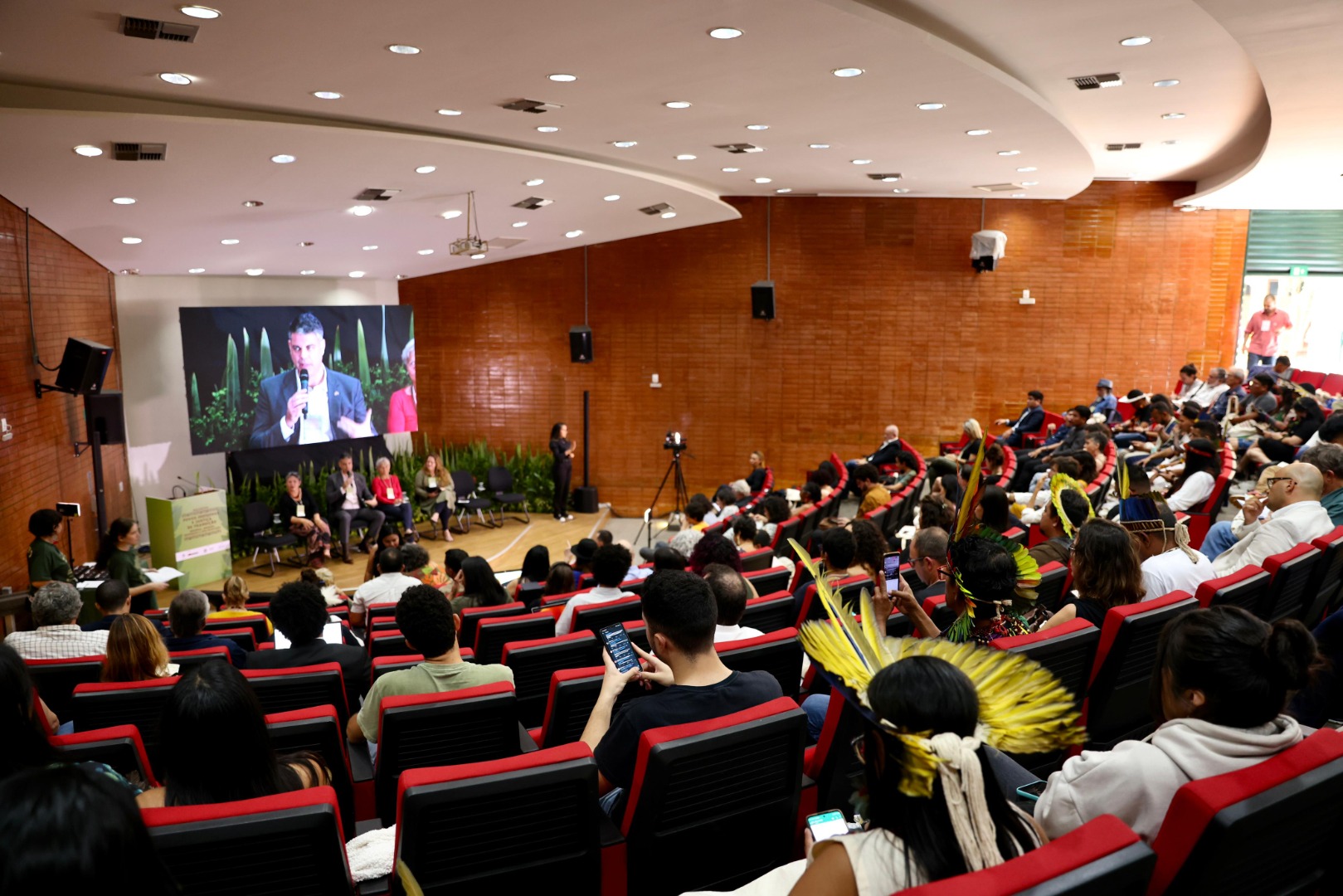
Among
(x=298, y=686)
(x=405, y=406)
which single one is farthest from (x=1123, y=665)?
(x=405, y=406)

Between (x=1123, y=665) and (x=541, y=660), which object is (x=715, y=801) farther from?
(x=1123, y=665)

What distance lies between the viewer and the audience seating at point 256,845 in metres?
1.65

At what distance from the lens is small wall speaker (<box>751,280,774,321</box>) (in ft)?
41.6

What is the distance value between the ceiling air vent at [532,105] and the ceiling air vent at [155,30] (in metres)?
2.03

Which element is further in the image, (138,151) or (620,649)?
(138,151)

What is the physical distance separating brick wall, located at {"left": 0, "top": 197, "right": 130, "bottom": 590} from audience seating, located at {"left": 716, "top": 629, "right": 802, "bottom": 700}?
6159 mm

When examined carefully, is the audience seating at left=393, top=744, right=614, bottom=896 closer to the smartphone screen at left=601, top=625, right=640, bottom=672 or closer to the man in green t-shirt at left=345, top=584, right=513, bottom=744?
the smartphone screen at left=601, top=625, right=640, bottom=672

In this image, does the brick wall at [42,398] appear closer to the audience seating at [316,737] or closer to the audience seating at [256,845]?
the audience seating at [316,737]

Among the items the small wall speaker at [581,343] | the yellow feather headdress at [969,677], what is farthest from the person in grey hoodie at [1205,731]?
the small wall speaker at [581,343]

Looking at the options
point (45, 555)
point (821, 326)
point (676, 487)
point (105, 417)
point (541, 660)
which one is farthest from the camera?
point (676, 487)

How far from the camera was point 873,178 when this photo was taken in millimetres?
10227

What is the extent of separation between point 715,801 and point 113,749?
1.61 m

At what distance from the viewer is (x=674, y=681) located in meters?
2.47

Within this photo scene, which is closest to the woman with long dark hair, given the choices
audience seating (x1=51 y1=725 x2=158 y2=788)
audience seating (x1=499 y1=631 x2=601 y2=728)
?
audience seating (x1=51 y1=725 x2=158 y2=788)
